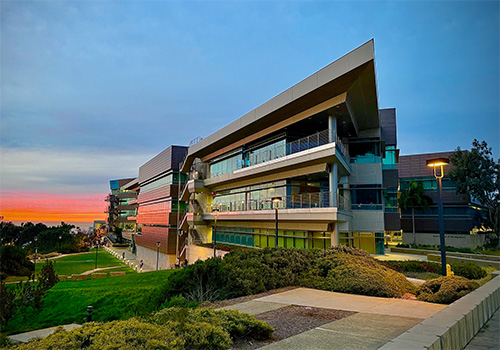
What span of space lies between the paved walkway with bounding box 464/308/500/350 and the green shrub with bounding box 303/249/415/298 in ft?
10.4

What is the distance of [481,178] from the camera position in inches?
1688

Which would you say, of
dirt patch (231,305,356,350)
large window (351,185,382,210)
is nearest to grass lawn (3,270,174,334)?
dirt patch (231,305,356,350)

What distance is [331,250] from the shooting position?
51.8 feet

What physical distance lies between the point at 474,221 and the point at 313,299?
4989 cm

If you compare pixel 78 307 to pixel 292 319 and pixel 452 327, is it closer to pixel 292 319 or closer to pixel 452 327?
pixel 292 319

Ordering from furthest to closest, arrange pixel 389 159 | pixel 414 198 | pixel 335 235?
pixel 414 198 < pixel 389 159 < pixel 335 235

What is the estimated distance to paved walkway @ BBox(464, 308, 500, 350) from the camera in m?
7.09

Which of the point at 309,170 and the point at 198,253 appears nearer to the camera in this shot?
the point at 309,170

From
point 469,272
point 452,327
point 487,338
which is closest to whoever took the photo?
point 452,327

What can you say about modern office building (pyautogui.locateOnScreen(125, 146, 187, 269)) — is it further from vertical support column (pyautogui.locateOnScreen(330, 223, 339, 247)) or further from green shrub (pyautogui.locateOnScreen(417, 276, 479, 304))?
green shrub (pyautogui.locateOnScreen(417, 276, 479, 304))

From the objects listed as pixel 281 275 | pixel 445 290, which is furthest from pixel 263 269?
pixel 445 290

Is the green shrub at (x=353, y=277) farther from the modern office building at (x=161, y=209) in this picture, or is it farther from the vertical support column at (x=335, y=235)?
the modern office building at (x=161, y=209)

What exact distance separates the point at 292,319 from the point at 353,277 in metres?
5.24

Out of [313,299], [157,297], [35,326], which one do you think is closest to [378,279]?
[313,299]
